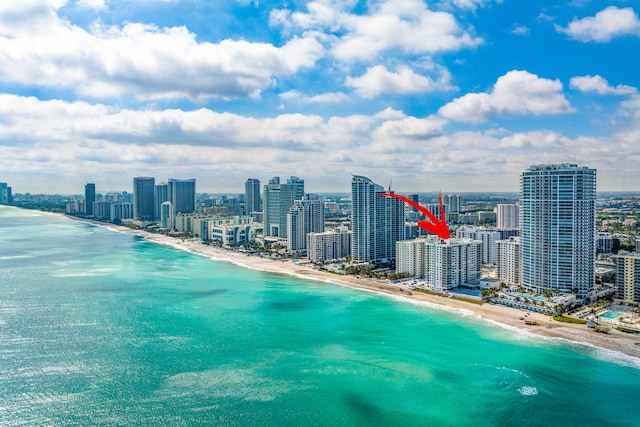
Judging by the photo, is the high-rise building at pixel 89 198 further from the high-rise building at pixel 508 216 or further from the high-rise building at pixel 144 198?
the high-rise building at pixel 508 216

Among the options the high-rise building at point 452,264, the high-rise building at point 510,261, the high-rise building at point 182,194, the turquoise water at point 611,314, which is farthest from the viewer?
the high-rise building at point 182,194

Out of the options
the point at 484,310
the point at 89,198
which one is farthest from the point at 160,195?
the point at 484,310

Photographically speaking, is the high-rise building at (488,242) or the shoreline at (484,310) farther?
the high-rise building at (488,242)

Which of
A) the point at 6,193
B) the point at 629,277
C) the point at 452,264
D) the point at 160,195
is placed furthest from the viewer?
the point at 6,193

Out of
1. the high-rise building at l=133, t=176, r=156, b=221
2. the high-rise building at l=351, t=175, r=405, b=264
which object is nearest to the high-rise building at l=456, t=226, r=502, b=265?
the high-rise building at l=351, t=175, r=405, b=264

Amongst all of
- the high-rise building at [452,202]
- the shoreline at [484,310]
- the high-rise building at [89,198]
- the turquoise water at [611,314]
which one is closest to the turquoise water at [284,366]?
the shoreline at [484,310]

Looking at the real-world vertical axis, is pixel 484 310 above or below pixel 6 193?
below

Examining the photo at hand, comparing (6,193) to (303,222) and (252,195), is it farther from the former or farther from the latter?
(303,222)

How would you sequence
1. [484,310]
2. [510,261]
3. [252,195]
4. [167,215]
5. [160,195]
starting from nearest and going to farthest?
1. [484,310]
2. [510,261]
3. [167,215]
4. [252,195]
5. [160,195]
